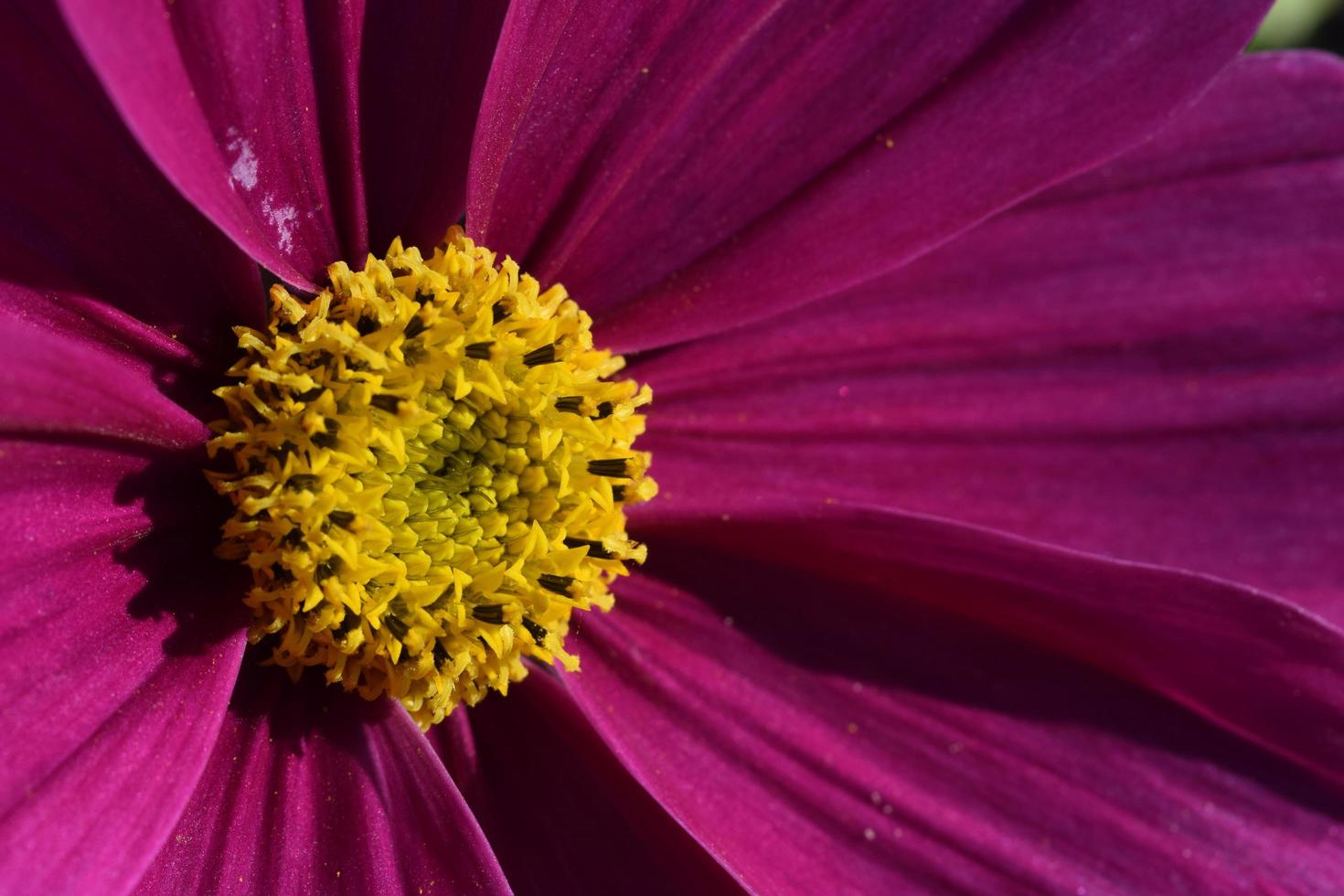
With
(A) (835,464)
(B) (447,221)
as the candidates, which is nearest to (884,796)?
(A) (835,464)

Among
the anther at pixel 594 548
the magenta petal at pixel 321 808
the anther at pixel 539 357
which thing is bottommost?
the magenta petal at pixel 321 808

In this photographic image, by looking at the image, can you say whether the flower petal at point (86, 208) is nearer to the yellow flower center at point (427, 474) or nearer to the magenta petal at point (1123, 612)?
the yellow flower center at point (427, 474)

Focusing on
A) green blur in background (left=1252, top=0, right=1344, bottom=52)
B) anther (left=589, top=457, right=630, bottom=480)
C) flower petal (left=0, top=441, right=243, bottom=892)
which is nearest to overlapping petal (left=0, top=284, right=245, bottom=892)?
flower petal (left=0, top=441, right=243, bottom=892)

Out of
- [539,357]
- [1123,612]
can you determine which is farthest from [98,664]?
[1123,612]

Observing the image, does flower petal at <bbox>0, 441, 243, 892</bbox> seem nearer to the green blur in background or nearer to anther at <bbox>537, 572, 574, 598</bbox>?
anther at <bbox>537, 572, 574, 598</bbox>

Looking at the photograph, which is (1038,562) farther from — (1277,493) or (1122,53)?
(1122,53)

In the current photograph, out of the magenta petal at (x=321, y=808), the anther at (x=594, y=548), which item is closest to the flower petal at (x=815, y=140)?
the anther at (x=594, y=548)
